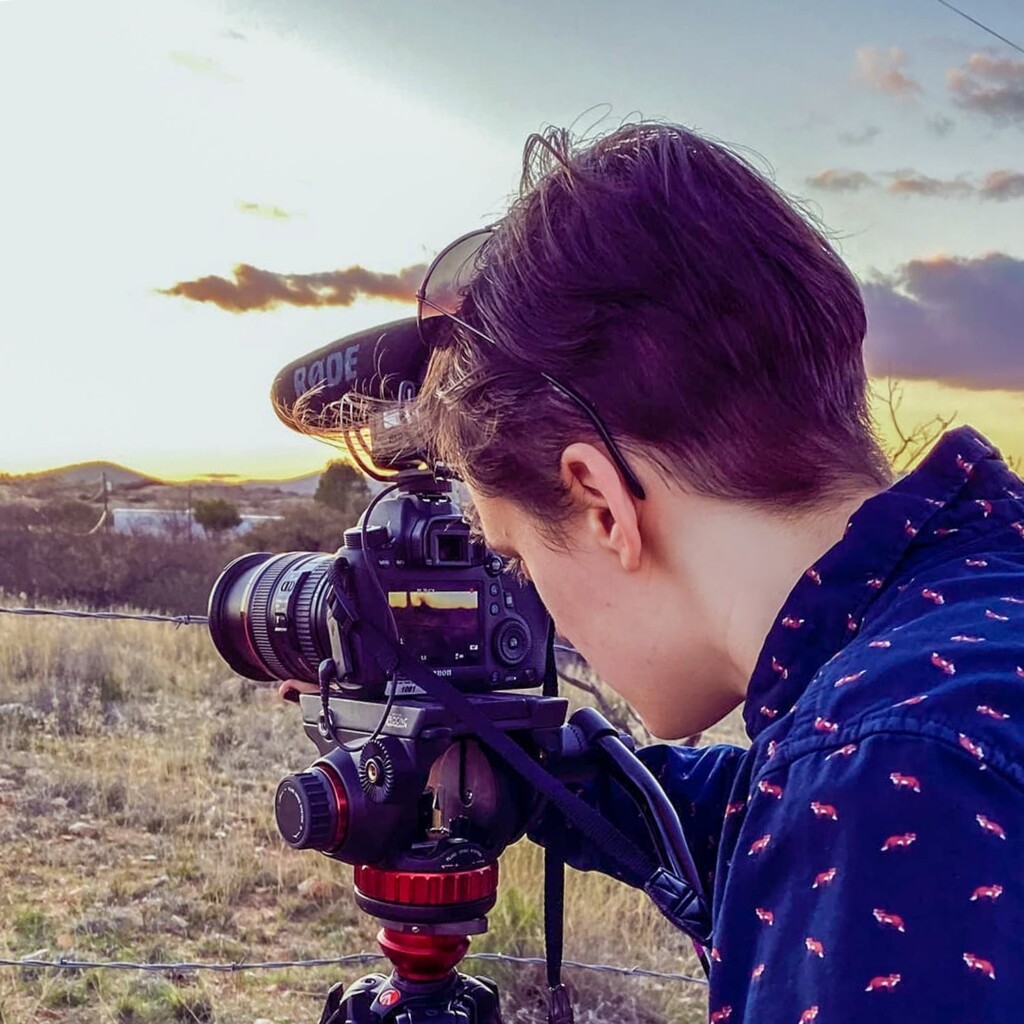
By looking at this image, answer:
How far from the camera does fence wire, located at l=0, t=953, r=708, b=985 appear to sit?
2051mm

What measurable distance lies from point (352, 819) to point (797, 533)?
21.7 inches

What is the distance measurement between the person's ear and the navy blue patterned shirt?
6.6 inches

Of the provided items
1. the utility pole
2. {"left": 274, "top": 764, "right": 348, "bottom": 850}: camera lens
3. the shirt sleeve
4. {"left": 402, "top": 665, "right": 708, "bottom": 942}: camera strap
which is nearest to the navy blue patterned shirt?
the shirt sleeve

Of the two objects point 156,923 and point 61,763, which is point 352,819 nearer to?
point 156,923

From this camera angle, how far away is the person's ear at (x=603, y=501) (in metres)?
0.78

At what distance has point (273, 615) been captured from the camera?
1.34 meters

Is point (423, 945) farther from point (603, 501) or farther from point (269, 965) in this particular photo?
point (269, 965)

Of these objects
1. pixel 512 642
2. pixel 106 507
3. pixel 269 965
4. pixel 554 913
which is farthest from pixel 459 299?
pixel 106 507

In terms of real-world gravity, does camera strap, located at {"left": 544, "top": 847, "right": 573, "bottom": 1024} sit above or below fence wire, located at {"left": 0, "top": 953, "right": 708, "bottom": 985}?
above

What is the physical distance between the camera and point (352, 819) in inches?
44.3

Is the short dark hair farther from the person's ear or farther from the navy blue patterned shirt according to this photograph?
the navy blue patterned shirt

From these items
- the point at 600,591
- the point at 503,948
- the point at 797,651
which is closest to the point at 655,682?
the point at 600,591

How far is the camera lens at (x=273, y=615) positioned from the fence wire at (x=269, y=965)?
794mm

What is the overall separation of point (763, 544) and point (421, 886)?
0.59m
